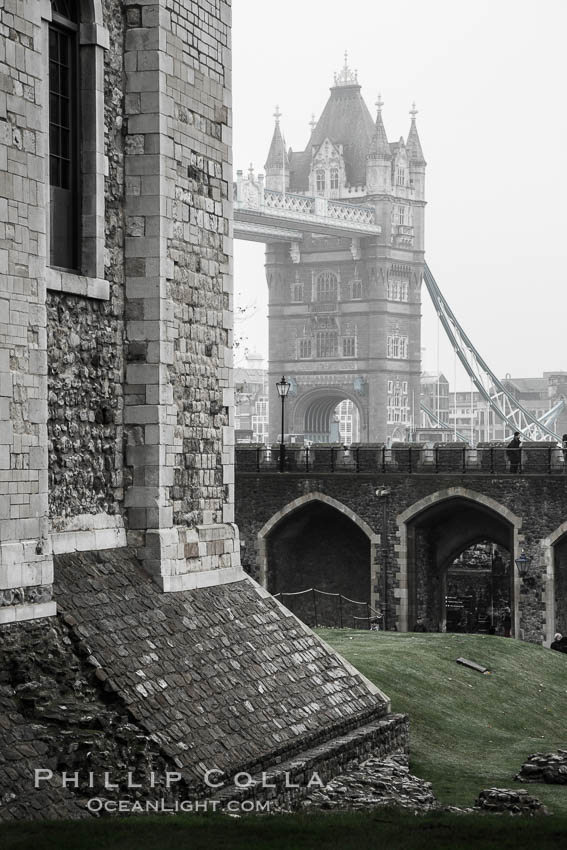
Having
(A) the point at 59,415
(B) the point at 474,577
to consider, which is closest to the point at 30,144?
(A) the point at 59,415

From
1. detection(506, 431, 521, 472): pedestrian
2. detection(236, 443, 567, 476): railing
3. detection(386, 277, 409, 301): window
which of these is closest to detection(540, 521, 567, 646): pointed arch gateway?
detection(236, 443, 567, 476): railing

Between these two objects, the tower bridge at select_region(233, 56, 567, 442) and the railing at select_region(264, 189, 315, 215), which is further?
the tower bridge at select_region(233, 56, 567, 442)

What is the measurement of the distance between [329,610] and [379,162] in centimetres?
8628

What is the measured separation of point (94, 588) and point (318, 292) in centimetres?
10745

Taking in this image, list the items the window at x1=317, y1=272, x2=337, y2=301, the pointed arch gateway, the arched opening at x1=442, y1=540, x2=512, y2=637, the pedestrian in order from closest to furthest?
the pointed arch gateway, the pedestrian, the arched opening at x1=442, y1=540, x2=512, y2=637, the window at x1=317, y1=272, x2=337, y2=301

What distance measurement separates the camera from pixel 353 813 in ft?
34.4

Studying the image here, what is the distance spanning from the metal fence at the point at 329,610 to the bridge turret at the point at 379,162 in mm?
85270

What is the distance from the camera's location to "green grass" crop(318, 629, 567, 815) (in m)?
14.3

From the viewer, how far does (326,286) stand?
4680 inches

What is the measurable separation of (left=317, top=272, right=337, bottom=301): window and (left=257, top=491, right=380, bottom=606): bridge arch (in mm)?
80771

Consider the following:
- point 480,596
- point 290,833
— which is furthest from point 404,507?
point 290,833

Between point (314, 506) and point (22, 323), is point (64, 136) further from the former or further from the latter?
point (314, 506)

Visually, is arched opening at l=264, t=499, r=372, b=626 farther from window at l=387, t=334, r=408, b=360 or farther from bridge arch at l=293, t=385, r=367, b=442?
window at l=387, t=334, r=408, b=360

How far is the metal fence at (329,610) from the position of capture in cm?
3700
